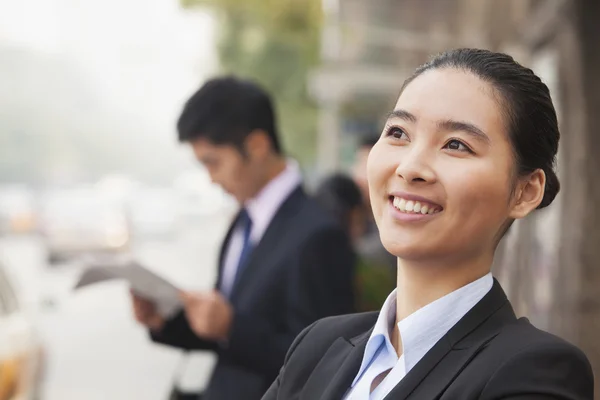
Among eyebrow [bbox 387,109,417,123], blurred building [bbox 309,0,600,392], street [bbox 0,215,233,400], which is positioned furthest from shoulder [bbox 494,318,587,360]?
street [bbox 0,215,233,400]

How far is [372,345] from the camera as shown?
1.52 m

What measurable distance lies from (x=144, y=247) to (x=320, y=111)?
632 centimetres

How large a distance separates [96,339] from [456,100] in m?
10.8

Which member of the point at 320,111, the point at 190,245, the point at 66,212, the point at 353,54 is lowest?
the point at 190,245

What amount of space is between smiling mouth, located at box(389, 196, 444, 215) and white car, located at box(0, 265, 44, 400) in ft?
12.6

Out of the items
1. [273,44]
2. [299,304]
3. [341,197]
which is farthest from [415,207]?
[273,44]

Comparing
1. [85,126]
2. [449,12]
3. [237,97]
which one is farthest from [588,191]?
[85,126]

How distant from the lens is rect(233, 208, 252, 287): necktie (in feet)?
9.75

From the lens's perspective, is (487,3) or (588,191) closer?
(588,191)

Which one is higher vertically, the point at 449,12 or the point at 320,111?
the point at 449,12

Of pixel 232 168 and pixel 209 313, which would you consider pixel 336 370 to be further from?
pixel 232 168

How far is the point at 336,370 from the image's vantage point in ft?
5.09

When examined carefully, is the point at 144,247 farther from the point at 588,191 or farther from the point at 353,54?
the point at 588,191

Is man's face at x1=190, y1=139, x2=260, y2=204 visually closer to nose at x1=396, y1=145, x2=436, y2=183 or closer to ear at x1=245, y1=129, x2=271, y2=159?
ear at x1=245, y1=129, x2=271, y2=159
